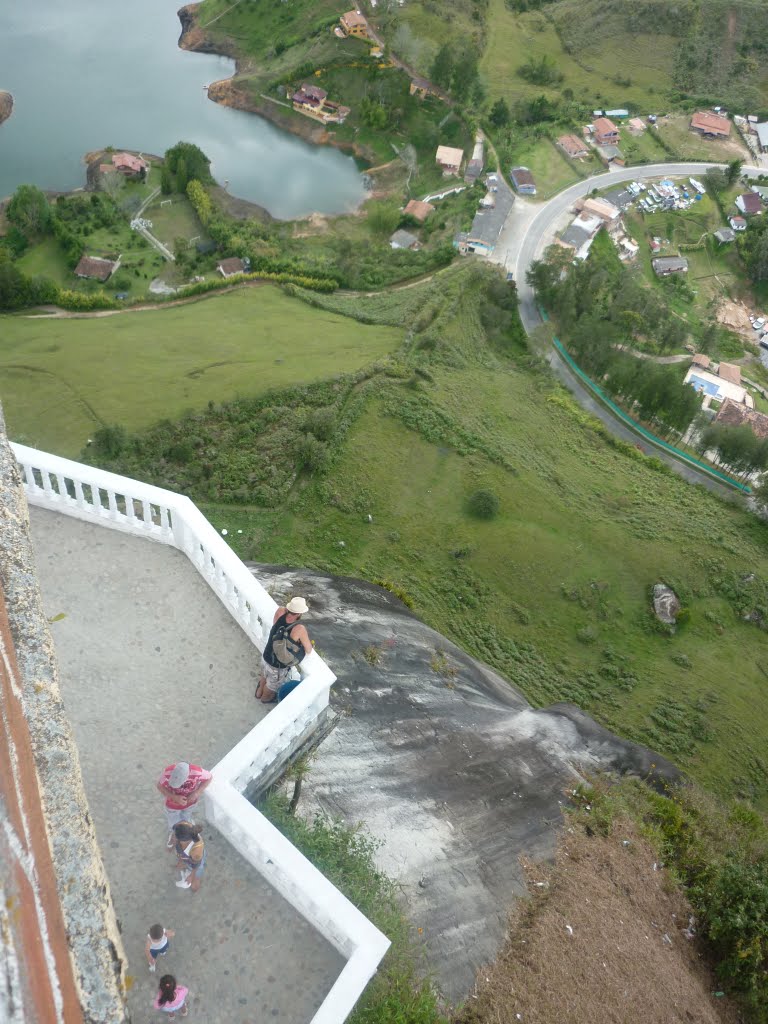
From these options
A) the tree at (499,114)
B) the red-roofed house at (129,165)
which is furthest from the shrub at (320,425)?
the tree at (499,114)

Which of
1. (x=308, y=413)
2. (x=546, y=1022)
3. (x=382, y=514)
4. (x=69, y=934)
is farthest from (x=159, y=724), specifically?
(x=308, y=413)

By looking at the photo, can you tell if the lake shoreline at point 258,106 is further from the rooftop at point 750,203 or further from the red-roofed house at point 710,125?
the rooftop at point 750,203

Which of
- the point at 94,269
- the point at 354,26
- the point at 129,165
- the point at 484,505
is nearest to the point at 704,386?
the point at 484,505

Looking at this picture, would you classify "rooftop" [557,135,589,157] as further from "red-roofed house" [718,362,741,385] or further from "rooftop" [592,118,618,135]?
"red-roofed house" [718,362,741,385]

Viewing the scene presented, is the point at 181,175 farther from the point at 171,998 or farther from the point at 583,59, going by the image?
the point at 171,998

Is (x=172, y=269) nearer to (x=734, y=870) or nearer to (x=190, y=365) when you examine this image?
(x=190, y=365)

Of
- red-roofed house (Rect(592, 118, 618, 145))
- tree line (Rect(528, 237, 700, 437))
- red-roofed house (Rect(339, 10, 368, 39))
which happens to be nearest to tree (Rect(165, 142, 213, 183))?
red-roofed house (Rect(339, 10, 368, 39))
